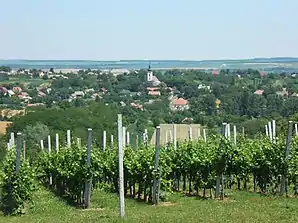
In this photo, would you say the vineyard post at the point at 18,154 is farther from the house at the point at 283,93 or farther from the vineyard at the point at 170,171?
the house at the point at 283,93

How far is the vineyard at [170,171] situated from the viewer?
1586 cm

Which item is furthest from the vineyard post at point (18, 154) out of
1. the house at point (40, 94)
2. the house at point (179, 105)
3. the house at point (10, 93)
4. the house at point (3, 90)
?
the house at point (3, 90)

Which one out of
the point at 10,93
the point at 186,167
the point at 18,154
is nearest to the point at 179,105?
the point at 10,93

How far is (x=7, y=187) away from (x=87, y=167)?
2301 millimetres

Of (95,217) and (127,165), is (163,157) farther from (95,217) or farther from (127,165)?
(95,217)

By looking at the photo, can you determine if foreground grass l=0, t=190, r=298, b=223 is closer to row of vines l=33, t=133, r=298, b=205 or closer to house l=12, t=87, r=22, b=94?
row of vines l=33, t=133, r=298, b=205

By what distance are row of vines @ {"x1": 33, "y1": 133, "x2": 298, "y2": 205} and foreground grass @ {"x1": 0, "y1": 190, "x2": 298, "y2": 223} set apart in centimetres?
62

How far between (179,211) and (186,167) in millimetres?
5470

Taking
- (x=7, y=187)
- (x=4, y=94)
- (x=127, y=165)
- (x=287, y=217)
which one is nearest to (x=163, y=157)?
(x=127, y=165)

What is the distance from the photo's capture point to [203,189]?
1914 centimetres

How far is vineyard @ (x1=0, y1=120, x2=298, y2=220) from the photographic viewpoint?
52.0ft

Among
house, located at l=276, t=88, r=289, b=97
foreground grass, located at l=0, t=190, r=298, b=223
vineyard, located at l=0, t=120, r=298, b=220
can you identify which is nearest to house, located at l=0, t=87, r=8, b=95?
house, located at l=276, t=88, r=289, b=97

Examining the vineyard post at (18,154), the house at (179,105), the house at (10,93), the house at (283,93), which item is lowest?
the house at (179,105)

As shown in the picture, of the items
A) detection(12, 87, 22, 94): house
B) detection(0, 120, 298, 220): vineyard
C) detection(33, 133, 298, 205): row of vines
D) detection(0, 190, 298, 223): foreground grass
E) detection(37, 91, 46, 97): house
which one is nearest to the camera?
detection(0, 190, 298, 223): foreground grass
